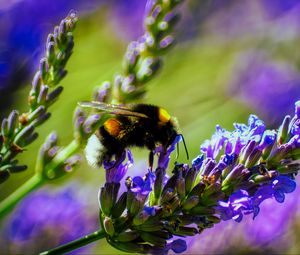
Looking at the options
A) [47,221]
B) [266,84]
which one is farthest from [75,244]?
[266,84]

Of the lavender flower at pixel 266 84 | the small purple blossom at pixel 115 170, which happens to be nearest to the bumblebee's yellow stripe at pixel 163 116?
the small purple blossom at pixel 115 170

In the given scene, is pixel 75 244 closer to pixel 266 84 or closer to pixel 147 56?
pixel 147 56

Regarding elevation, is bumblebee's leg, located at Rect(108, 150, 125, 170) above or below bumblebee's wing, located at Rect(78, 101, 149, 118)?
below

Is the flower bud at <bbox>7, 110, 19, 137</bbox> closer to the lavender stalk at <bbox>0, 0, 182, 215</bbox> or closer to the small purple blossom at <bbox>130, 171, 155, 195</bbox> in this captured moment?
the lavender stalk at <bbox>0, 0, 182, 215</bbox>

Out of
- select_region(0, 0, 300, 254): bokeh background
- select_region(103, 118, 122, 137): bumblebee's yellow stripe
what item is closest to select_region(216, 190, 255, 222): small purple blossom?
select_region(103, 118, 122, 137): bumblebee's yellow stripe

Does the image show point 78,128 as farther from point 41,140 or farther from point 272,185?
point 41,140

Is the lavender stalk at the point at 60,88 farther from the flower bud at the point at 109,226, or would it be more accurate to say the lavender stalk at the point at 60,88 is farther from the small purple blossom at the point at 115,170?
the flower bud at the point at 109,226
